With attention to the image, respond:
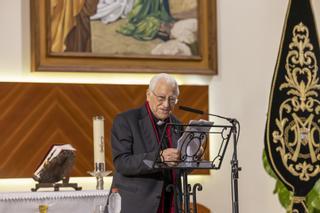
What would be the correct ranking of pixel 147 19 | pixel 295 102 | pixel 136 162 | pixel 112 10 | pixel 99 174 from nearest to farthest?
pixel 136 162
pixel 99 174
pixel 295 102
pixel 112 10
pixel 147 19

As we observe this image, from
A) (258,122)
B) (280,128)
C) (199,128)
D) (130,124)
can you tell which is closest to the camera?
(199,128)

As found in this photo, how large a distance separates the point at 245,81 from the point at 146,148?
2197 mm

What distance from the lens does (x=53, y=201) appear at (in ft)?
16.2

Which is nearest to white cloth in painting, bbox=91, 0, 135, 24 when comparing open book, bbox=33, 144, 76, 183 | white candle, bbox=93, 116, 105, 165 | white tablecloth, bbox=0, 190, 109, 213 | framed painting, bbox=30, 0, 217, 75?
framed painting, bbox=30, 0, 217, 75

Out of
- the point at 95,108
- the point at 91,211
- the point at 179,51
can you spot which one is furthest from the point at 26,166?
the point at 179,51

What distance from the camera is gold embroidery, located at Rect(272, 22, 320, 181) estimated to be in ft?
19.4

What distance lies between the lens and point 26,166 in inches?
236

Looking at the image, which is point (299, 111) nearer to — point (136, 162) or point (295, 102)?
point (295, 102)

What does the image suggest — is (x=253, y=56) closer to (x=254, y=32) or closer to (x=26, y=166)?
(x=254, y=32)

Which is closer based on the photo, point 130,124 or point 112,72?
point 130,124

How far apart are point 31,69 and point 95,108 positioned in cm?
61

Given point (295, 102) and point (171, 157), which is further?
point (295, 102)

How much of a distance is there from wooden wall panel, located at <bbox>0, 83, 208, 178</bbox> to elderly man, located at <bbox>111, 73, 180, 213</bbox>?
5.41 feet

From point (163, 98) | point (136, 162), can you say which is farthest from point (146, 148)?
point (163, 98)
